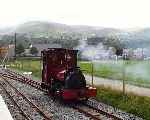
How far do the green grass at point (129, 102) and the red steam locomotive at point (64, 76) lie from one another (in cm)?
122

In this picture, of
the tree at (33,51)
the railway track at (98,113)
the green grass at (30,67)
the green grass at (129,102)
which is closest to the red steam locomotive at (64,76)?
the railway track at (98,113)

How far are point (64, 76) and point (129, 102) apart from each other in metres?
3.63

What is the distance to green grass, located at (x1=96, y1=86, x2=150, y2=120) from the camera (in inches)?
651

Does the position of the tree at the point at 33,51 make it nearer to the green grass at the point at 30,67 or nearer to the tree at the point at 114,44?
the green grass at the point at 30,67

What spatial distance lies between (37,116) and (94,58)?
27.5 feet

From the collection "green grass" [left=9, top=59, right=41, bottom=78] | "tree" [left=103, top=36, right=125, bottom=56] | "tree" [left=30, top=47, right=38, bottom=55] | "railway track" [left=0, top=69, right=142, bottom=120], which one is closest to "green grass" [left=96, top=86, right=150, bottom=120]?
"railway track" [left=0, top=69, right=142, bottom=120]

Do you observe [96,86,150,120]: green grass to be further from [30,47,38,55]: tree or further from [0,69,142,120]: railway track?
[30,47,38,55]: tree

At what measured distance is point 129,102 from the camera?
62.4 ft

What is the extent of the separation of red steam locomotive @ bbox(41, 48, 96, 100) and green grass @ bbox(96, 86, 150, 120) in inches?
47.9

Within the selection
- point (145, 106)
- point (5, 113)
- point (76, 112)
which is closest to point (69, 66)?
point (76, 112)

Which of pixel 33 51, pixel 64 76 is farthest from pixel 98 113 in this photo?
pixel 33 51

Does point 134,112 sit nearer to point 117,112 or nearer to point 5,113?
point 117,112

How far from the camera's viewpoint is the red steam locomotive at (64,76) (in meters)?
20.0

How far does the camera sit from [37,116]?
16.4 m
